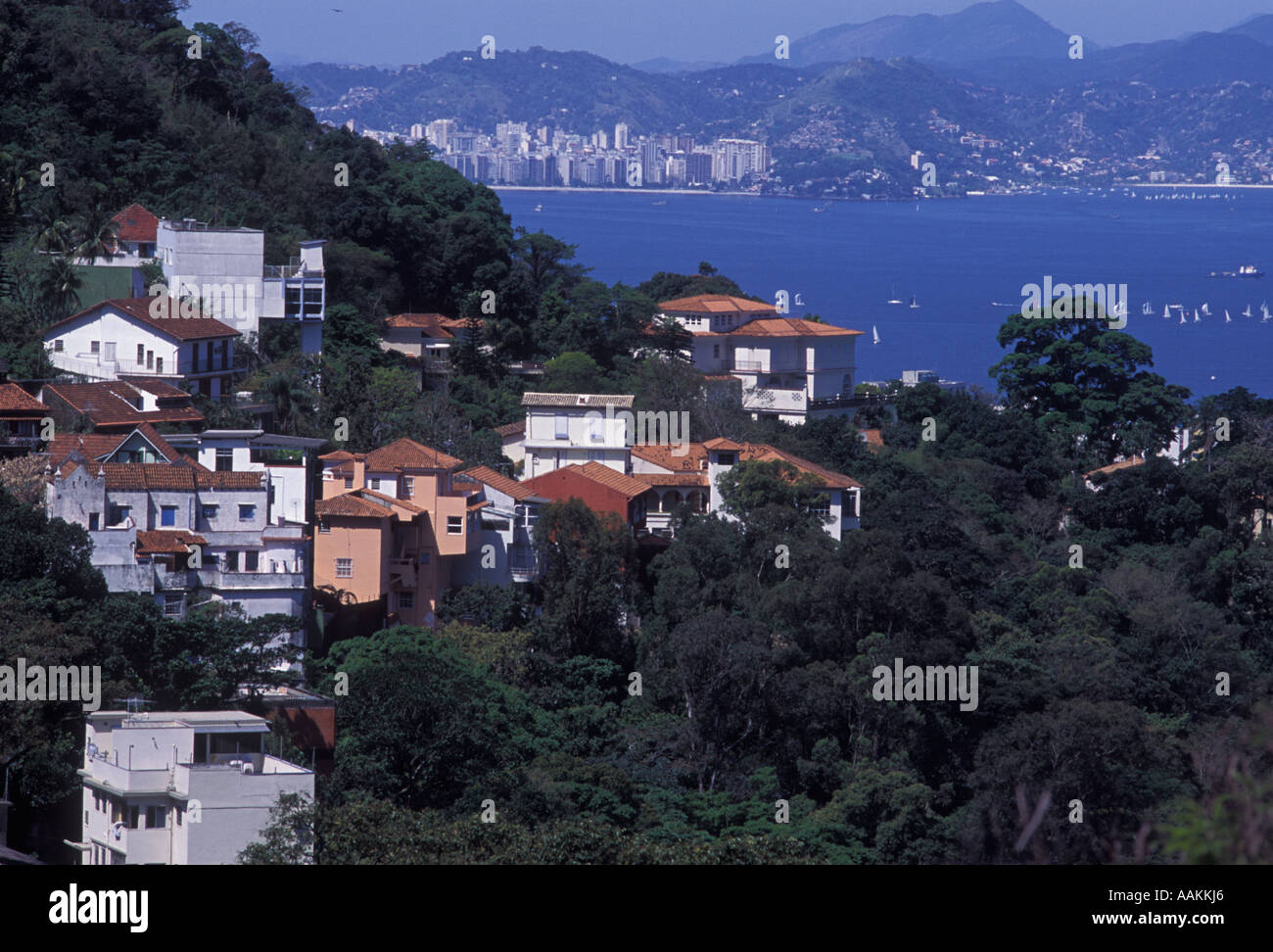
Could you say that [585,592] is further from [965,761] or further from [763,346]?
[763,346]

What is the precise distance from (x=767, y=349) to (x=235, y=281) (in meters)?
14.4

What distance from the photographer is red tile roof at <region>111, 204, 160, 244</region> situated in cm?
3120

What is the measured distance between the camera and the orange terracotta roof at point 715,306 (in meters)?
40.9

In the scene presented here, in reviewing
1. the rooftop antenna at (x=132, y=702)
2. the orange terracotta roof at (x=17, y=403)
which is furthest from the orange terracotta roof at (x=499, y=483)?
the rooftop antenna at (x=132, y=702)

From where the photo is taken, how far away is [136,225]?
31.5 m

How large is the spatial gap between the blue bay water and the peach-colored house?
4221cm

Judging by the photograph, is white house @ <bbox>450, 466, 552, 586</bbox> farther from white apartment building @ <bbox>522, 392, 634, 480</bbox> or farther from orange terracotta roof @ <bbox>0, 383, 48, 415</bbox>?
orange terracotta roof @ <bbox>0, 383, 48, 415</bbox>

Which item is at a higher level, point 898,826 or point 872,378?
point 872,378

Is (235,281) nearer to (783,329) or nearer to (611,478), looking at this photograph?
(611,478)

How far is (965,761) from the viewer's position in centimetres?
2241

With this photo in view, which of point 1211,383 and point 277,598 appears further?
point 1211,383

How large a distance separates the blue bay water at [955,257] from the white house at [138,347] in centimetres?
→ 3928
